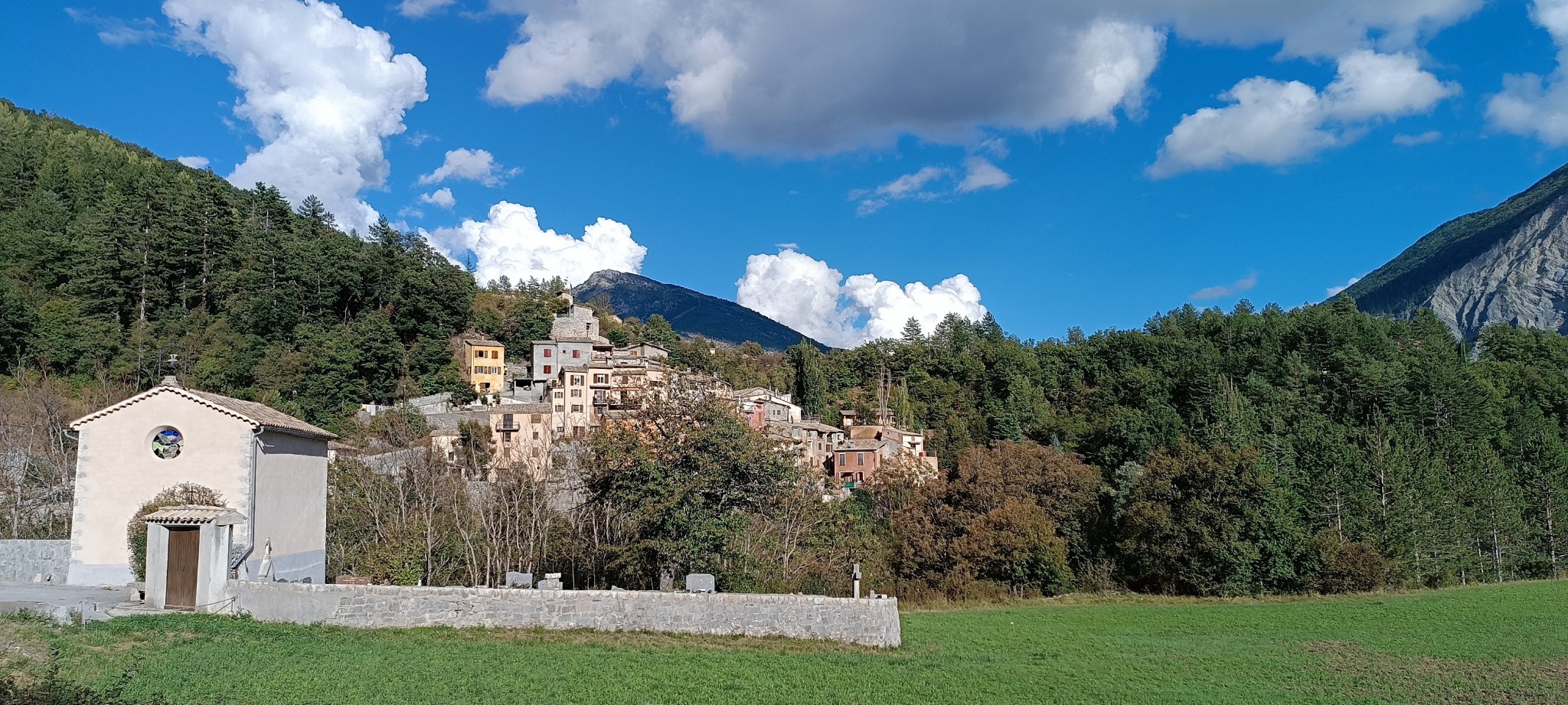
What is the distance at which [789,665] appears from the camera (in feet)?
57.0

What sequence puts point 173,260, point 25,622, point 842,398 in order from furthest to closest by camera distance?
point 842,398 < point 173,260 < point 25,622

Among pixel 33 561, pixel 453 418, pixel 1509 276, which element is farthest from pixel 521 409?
pixel 1509 276

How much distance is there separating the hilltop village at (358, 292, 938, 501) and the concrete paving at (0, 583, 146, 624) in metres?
20.2

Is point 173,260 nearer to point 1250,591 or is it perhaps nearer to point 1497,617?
point 1250,591

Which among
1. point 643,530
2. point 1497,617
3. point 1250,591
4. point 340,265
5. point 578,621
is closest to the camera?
point 578,621

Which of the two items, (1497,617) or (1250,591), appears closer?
(1497,617)

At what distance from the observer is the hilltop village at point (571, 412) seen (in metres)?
53.2

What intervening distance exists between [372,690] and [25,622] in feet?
24.5

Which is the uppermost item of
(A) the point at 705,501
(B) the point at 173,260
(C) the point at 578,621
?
(B) the point at 173,260

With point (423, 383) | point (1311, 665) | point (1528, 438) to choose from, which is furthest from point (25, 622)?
point (1528, 438)

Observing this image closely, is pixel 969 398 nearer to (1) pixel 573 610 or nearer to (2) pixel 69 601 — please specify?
(1) pixel 573 610

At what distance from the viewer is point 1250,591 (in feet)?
138

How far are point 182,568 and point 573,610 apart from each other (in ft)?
27.8

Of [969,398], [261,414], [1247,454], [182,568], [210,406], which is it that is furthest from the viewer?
[969,398]
